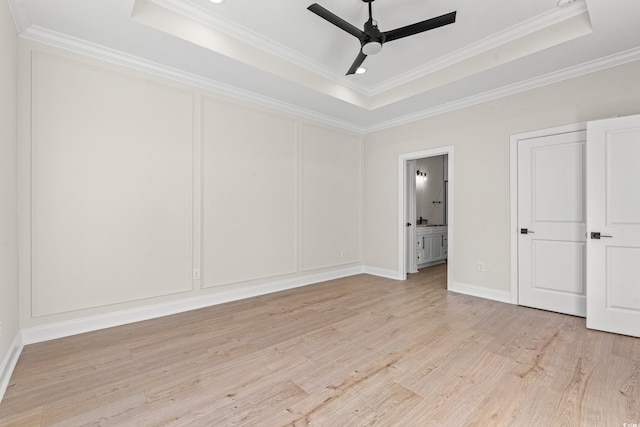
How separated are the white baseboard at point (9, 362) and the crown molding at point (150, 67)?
2.57m

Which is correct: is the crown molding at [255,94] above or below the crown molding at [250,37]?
below

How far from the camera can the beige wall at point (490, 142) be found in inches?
122

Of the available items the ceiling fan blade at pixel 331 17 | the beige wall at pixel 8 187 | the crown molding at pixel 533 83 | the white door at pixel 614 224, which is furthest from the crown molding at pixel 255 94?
the ceiling fan blade at pixel 331 17

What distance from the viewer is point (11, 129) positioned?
7.38 feet

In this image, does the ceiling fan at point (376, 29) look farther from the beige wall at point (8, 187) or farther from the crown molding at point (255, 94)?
the beige wall at point (8, 187)

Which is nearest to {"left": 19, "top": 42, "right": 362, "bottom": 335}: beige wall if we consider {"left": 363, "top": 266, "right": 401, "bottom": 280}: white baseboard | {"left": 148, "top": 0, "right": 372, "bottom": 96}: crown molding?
{"left": 148, "top": 0, "right": 372, "bottom": 96}: crown molding

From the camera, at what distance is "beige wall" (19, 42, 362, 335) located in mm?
2623

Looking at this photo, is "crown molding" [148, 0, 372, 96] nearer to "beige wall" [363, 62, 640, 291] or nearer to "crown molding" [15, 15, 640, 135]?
"crown molding" [15, 15, 640, 135]

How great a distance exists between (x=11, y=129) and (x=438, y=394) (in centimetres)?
363

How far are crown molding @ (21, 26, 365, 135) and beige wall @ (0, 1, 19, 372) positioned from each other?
25 centimetres

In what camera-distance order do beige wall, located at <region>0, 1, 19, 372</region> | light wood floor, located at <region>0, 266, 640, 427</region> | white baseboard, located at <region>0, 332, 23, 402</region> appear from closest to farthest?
light wood floor, located at <region>0, 266, 640, 427</region> < white baseboard, located at <region>0, 332, 23, 402</region> < beige wall, located at <region>0, 1, 19, 372</region>

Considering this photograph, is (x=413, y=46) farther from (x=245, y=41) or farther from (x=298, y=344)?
(x=298, y=344)

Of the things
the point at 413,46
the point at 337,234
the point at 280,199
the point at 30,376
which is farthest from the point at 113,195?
the point at 413,46

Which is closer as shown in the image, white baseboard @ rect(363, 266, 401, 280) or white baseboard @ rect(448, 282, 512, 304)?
white baseboard @ rect(448, 282, 512, 304)
